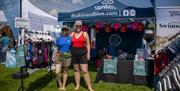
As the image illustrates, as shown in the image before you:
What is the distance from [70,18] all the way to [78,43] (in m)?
7.33

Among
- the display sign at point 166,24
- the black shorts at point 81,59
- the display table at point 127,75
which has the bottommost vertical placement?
the display table at point 127,75

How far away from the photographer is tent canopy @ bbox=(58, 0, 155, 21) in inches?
564

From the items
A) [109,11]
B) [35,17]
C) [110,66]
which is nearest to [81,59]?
[110,66]

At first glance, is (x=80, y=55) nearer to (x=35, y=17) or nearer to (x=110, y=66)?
(x=110, y=66)

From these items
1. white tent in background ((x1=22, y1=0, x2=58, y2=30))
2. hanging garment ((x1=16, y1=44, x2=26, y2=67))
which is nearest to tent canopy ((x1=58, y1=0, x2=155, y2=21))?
white tent in background ((x1=22, y1=0, x2=58, y2=30))

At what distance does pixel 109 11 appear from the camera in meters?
15.0

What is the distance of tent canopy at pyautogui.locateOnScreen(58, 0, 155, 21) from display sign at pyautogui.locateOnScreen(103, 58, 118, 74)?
13.3 feet

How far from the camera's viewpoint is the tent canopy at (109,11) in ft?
47.0

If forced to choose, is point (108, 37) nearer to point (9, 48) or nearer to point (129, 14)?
point (129, 14)

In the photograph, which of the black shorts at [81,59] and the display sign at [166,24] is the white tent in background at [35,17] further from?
the display sign at [166,24]

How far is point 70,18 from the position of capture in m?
16.0

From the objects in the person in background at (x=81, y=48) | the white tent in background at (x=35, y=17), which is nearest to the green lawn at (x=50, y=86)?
the person in background at (x=81, y=48)

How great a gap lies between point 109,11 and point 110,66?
470 cm

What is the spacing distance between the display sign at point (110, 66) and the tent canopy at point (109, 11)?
4046 mm
